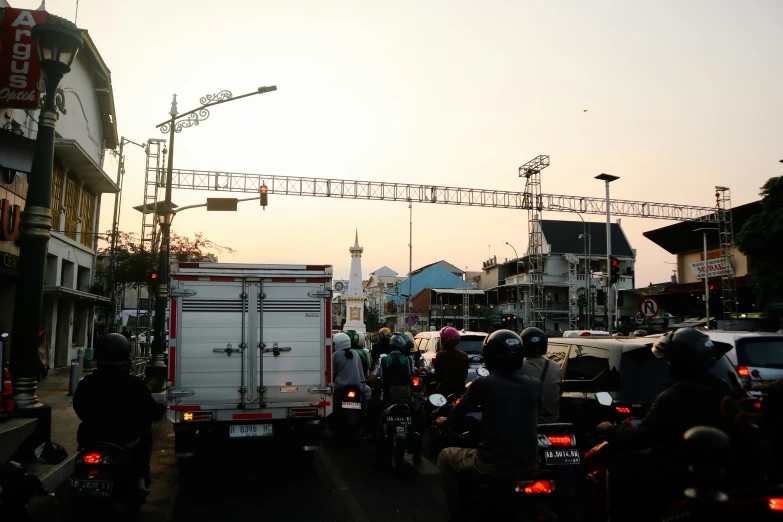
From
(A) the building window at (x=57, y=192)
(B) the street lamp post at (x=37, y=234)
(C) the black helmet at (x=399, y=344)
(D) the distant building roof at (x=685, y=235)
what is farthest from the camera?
(D) the distant building roof at (x=685, y=235)

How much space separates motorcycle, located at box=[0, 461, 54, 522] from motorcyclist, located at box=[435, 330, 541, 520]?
2.45 meters

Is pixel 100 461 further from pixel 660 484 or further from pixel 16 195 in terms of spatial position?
pixel 16 195

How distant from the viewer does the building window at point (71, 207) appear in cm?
2566

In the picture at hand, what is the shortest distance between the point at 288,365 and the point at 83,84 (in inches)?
915

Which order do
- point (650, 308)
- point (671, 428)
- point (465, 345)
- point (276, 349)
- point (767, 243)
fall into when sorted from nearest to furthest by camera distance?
point (671, 428) → point (276, 349) → point (465, 345) → point (650, 308) → point (767, 243)

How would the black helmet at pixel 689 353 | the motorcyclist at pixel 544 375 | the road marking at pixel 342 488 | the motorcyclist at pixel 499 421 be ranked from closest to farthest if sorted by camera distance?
the black helmet at pixel 689 353 → the motorcyclist at pixel 499 421 → the motorcyclist at pixel 544 375 → the road marking at pixel 342 488

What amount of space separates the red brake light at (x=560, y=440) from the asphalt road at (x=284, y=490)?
1788mm

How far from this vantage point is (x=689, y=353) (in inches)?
140

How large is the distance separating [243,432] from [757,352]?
713cm

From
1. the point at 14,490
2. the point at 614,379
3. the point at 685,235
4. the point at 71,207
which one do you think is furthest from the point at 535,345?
the point at 685,235

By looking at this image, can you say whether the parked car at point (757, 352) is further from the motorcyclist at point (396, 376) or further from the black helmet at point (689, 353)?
the black helmet at point (689, 353)

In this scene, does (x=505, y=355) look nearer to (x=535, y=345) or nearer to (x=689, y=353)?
(x=689, y=353)

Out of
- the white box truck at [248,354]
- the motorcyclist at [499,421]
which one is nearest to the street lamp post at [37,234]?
the white box truck at [248,354]

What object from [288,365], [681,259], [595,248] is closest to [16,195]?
[288,365]
